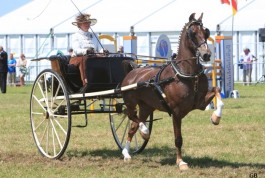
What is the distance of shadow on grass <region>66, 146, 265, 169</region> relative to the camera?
9.82 meters

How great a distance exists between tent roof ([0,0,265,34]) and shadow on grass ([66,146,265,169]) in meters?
19.9

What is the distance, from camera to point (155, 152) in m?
11.5

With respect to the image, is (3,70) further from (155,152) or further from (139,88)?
(139,88)

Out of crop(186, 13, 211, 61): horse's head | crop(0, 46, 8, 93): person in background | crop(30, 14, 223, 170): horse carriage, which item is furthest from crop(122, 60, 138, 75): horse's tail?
crop(0, 46, 8, 93): person in background

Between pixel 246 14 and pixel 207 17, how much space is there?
1583 millimetres

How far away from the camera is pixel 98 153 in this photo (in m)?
Result: 11.5

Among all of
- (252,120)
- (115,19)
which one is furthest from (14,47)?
(252,120)

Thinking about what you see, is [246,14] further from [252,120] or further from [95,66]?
[95,66]

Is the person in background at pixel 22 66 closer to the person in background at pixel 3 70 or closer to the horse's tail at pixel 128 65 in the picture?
the person in background at pixel 3 70

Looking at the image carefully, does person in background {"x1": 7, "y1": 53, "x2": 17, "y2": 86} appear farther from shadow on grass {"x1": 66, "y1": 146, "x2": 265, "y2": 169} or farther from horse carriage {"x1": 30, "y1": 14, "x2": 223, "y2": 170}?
shadow on grass {"x1": 66, "y1": 146, "x2": 265, "y2": 169}

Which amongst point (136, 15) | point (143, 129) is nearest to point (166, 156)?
point (143, 129)

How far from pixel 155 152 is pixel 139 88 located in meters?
1.53

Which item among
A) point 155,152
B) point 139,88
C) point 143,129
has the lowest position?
point 155,152

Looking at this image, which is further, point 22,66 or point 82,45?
point 22,66
